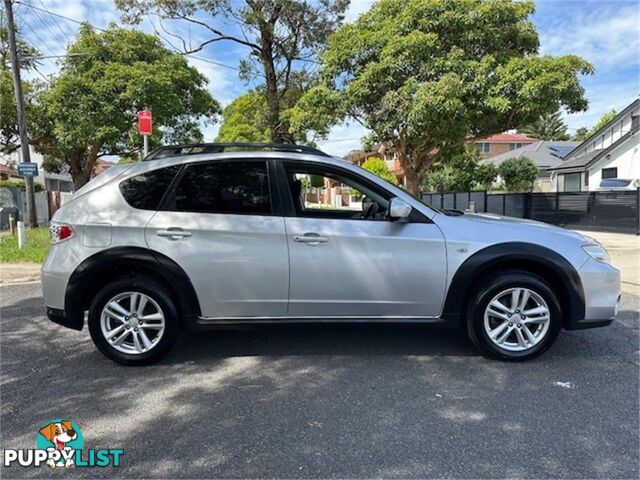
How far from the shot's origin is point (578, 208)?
52.5 feet

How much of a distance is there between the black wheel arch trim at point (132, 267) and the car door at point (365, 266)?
88cm

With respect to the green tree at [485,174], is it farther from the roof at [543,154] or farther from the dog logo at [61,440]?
the dog logo at [61,440]

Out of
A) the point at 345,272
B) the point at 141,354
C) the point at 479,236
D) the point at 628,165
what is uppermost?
the point at 628,165

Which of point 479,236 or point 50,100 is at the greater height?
point 50,100

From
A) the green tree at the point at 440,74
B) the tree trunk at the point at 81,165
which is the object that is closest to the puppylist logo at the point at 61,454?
the green tree at the point at 440,74

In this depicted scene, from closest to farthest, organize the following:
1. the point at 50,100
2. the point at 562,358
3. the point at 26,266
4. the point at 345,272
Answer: the point at 345,272 < the point at 562,358 < the point at 26,266 < the point at 50,100

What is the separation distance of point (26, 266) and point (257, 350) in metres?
6.00

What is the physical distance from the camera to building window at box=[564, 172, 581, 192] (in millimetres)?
25603

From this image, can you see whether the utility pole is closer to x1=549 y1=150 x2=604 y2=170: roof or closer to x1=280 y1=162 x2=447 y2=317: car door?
x1=280 y1=162 x2=447 y2=317: car door

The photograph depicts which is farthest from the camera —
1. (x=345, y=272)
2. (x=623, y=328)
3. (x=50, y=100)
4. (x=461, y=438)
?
(x=50, y=100)

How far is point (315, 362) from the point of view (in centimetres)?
398

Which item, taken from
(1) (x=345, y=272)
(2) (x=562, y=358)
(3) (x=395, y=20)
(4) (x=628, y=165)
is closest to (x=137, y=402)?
(1) (x=345, y=272)

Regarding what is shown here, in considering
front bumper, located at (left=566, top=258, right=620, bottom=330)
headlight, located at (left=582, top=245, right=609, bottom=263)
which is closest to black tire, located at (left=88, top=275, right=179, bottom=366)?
front bumper, located at (left=566, top=258, right=620, bottom=330)

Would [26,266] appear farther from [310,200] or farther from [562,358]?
[562,358]
